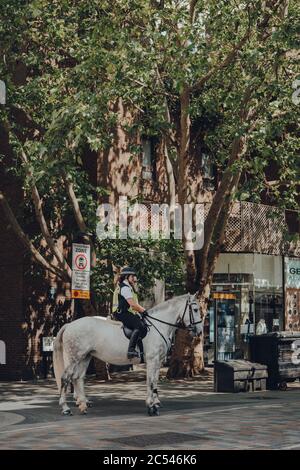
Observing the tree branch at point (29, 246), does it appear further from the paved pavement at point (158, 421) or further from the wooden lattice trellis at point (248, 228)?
the wooden lattice trellis at point (248, 228)

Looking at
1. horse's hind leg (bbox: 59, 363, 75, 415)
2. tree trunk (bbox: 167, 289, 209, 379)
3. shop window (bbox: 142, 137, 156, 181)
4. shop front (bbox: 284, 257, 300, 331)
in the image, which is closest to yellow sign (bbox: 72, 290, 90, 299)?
horse's hind leg (bbox: 59, 363, 75, 415)

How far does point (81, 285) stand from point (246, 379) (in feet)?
16.5

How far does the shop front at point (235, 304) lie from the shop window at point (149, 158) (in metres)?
4.06

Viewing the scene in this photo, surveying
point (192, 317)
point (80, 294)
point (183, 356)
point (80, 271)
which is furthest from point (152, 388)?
point (183, 356)

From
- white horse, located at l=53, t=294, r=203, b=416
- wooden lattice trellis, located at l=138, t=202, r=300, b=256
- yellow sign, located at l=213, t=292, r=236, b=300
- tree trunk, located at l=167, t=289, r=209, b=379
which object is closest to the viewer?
white horse, located at l=53, t=294, r=203, b=416

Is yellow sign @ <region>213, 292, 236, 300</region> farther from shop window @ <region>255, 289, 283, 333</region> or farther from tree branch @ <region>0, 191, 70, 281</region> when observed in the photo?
tree branch @ <region>0, 191, 70, 281</region>

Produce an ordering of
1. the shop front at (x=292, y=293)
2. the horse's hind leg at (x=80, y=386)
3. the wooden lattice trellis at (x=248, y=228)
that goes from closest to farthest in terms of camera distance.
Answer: the horse's hind leg at (x=80, y=386) < the wooden lattice trellis at (x=248, y=228) < the shop front at (x=292, y=293)

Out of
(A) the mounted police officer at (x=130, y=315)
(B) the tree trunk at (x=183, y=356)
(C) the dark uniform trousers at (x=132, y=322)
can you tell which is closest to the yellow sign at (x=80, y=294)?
(A) the mounted police officer at (x=130, y=315)

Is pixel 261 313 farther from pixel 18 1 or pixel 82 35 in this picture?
pixel 18 1

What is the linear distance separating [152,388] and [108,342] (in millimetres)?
1233

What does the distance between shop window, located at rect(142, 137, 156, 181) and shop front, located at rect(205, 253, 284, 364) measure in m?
4.06

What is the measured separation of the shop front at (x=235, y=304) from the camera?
3166cm

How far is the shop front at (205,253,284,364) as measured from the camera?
3166 centimetres
